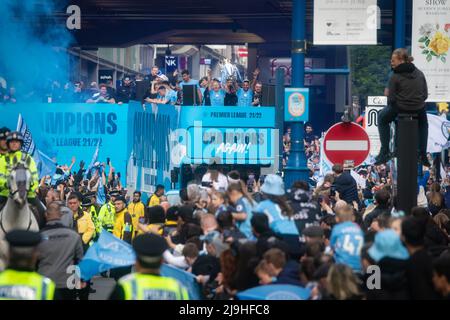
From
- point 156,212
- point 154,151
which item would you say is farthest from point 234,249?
point 154,151

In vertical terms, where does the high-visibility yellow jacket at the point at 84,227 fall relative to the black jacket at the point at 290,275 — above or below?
below

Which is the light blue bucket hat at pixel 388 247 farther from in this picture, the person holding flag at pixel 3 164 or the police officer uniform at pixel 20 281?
the person holding flag at pixel 3 164

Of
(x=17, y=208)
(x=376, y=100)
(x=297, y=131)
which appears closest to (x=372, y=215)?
(x=17, y=208)

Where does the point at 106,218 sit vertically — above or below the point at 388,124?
below

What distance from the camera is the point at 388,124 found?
46.2 feet

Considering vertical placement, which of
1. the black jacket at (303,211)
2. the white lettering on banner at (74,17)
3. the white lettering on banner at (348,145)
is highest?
the white lettering on banner at (74,17)

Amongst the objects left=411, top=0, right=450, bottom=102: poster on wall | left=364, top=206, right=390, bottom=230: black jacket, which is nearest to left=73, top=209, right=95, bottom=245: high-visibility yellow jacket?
left=364, top=206, right=390, bottom=230: black jacket

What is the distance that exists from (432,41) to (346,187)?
548cm

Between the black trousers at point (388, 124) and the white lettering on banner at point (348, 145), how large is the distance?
3.68 meters

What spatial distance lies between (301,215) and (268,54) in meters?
42.8

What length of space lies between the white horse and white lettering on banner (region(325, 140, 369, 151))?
542cm

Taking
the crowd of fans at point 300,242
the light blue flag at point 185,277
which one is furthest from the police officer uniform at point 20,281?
the light blue flag at point 185,277

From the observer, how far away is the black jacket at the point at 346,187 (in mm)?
17625

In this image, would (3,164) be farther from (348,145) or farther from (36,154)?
(36,154)
